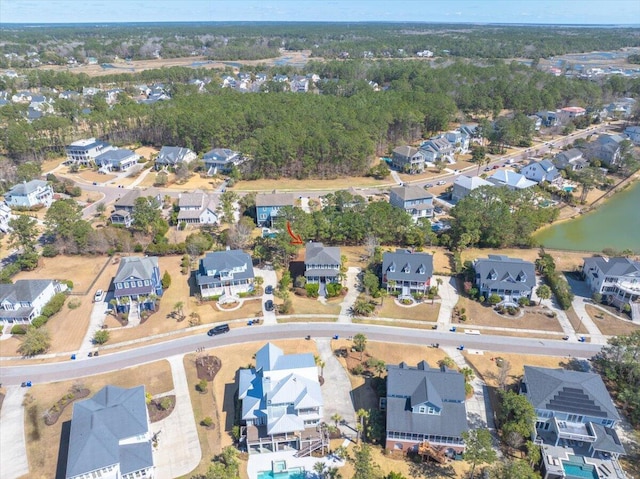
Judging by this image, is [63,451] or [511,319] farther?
[511,319]

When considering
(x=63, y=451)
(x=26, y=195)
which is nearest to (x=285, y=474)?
(x=63, y=451)

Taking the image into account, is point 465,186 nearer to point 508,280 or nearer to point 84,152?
point 508,280

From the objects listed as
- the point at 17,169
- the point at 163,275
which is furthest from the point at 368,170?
the point at 17,169

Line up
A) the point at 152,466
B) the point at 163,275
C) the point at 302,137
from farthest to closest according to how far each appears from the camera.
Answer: the point at 302,137 < the point at 163,275 < the point at 152,466

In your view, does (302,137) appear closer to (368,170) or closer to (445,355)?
(368,170)

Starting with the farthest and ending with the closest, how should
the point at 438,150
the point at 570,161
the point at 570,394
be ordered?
the point at 438,150
the point at 570,161
the point at 570,394

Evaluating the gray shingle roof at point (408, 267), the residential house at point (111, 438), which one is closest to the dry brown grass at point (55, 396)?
the residential house at point (111, 438)

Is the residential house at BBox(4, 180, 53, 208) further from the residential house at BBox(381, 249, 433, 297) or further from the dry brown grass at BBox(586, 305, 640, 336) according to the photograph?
the dry brown grass at BBox(586, 305, 640, 336)
